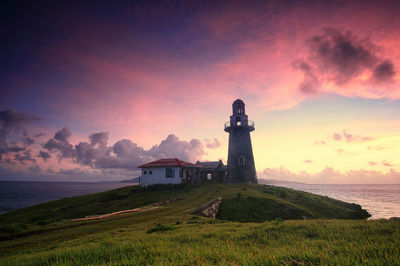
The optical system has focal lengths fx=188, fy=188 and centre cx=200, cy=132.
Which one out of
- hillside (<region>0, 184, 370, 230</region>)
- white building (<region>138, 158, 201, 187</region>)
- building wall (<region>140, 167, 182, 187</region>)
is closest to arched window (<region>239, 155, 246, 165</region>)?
white building (<region>138, 158, 201, 187</region>)

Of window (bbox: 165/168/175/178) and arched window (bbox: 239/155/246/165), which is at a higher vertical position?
arched window (bbox: 239/155/246/165)

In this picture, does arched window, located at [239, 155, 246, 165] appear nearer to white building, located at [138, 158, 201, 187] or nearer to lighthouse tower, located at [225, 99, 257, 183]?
lighthouse tower, located at [225, 99, 257, 183]

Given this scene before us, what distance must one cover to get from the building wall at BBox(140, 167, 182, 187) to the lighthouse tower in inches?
633

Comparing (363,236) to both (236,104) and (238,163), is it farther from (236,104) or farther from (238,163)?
(236,104)

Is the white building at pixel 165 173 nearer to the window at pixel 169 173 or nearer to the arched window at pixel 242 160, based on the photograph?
the window at pixel 169 173

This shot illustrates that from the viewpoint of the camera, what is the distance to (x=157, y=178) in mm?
42812

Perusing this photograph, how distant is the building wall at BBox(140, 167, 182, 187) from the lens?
41.5m

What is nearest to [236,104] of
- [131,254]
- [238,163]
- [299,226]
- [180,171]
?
[238,163]

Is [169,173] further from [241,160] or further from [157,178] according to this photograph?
[241,160]

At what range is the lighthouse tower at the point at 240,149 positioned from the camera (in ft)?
161

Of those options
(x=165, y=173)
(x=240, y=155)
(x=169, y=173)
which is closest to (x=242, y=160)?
(x=240, y=155)

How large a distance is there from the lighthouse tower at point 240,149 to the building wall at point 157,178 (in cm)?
1608

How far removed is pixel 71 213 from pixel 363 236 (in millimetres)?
35085

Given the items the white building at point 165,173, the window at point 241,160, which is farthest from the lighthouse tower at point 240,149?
the white building at point 165,173
